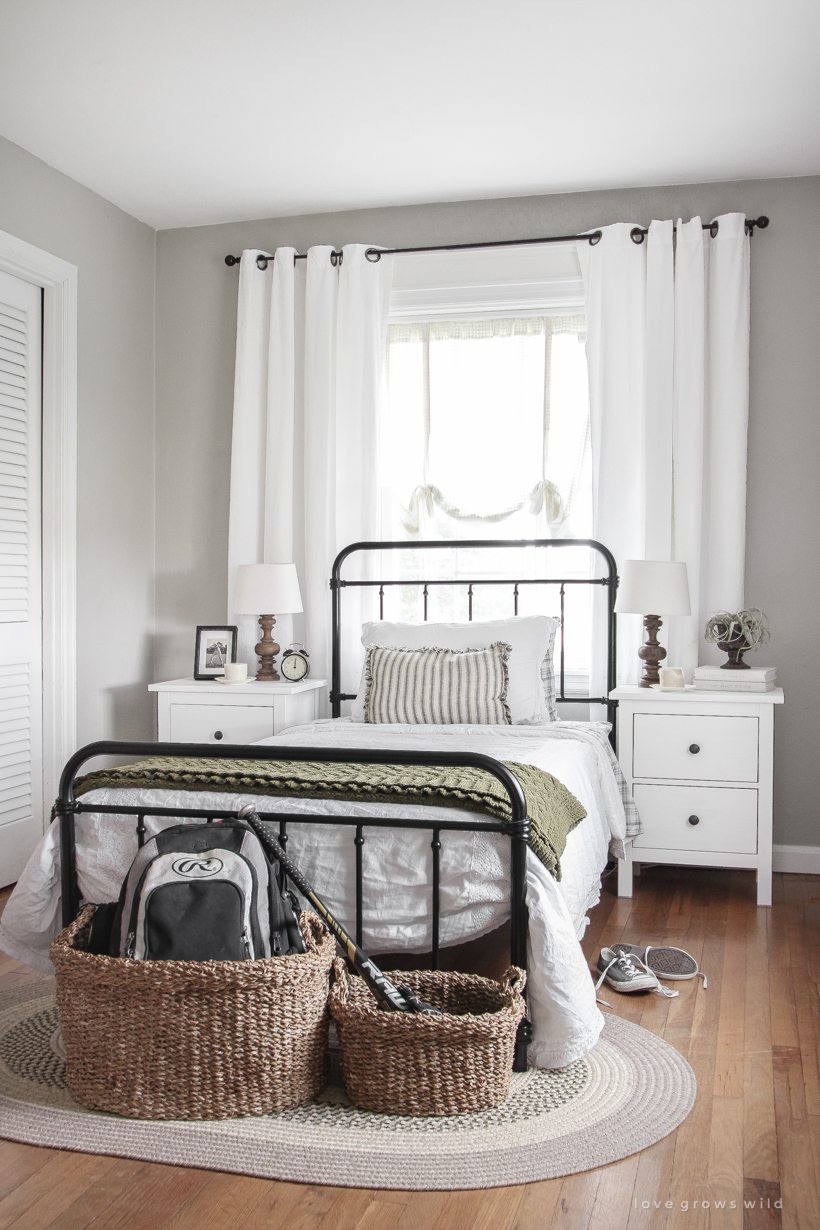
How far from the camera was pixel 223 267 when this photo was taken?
429cm

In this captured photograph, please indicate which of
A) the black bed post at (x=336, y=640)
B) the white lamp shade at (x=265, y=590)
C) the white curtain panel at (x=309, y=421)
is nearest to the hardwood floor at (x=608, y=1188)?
the black bed post at (x=336, y=640)

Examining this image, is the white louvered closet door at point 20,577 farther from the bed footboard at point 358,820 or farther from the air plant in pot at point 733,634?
the air plant in pot at point 733,634

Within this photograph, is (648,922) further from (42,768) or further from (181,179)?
(181,179)

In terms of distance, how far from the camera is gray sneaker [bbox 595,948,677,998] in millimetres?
2492

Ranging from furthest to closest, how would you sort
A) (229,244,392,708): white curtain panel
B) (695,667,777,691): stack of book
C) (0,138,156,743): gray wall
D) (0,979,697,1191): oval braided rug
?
(229,244,392,708): white curtain panel, (0,138,156,743): gray wall, (695,667,777,691): stack of book, (0,979,697,1191): oval braided rug

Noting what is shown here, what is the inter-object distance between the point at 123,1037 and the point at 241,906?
0.31 meters

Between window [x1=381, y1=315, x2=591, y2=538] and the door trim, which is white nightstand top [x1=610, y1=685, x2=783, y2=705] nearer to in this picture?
window [x1=381, y1=315, x2=591, y2=538]

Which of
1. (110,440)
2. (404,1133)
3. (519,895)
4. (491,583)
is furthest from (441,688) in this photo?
(110,440)

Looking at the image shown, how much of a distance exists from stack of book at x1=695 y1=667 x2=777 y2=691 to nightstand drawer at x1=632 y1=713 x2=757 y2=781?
0.15 meters

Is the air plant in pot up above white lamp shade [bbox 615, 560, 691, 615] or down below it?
below

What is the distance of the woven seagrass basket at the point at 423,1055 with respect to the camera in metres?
1.79

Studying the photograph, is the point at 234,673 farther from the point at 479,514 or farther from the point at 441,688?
the point at 479,514

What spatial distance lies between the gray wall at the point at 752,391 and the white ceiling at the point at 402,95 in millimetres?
105
